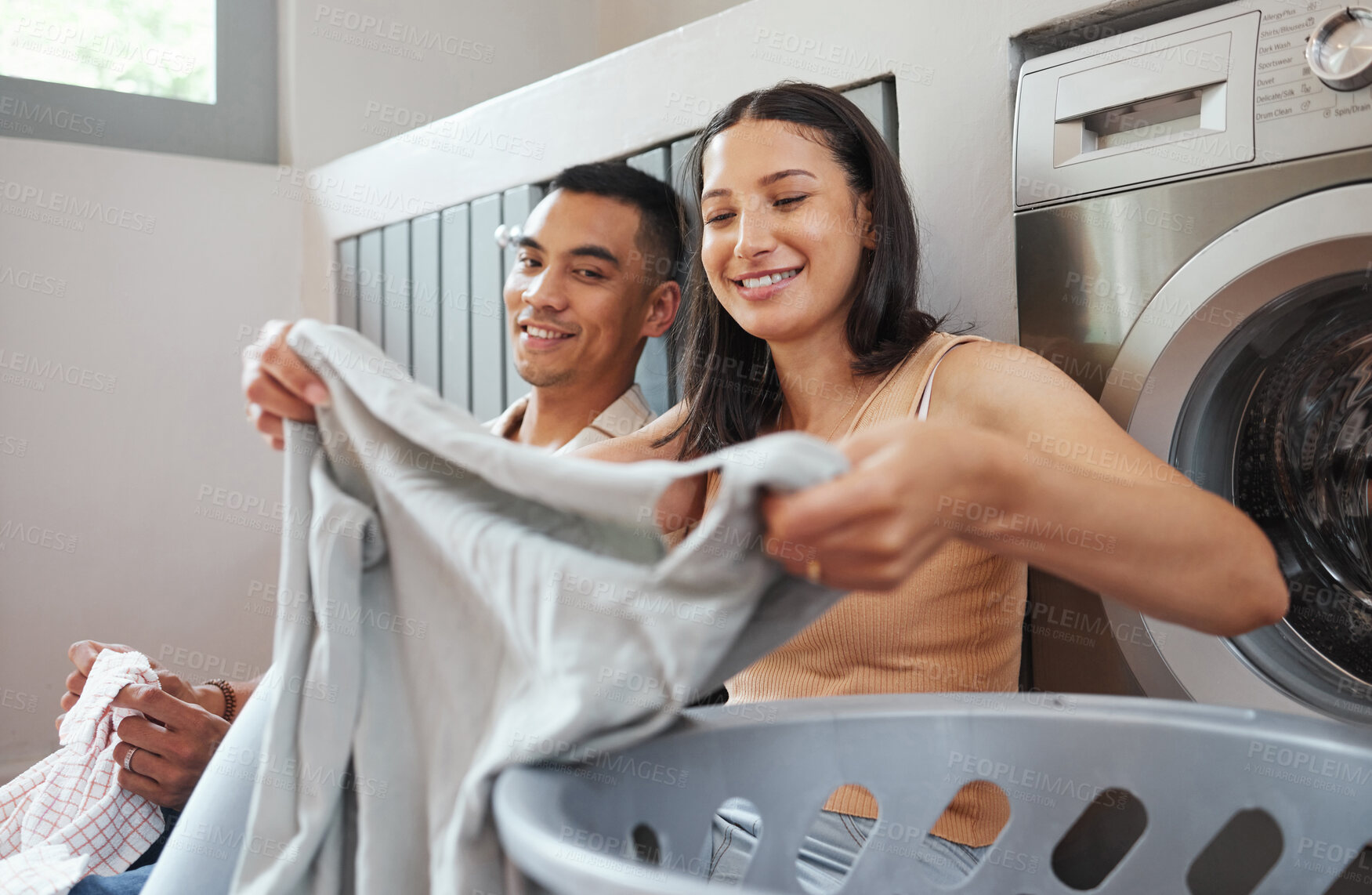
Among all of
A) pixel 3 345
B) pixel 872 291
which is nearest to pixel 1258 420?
pixel 872 291

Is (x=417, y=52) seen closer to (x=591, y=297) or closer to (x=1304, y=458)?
(x=591, y=297)

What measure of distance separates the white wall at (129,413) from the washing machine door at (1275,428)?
1864 millimetres

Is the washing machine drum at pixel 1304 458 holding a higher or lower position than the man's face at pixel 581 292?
lower

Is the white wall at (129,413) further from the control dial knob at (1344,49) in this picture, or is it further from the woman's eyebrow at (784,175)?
the control dial knob at (1344,49)

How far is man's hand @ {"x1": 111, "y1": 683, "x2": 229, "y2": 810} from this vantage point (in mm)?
Result: 1041

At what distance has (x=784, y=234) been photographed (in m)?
1.06

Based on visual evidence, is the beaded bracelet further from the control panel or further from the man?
the control panel

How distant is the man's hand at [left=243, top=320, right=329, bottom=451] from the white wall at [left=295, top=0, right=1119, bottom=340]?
2.59 ft

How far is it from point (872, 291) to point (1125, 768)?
1.86 ft

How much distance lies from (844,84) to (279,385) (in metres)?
0.91

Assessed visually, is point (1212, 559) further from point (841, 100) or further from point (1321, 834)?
point (841, 100)

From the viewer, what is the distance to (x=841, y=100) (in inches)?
44.2

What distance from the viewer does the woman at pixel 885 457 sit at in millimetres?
514

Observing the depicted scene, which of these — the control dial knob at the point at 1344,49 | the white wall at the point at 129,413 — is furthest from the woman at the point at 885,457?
the white wall at the point at 129,413
